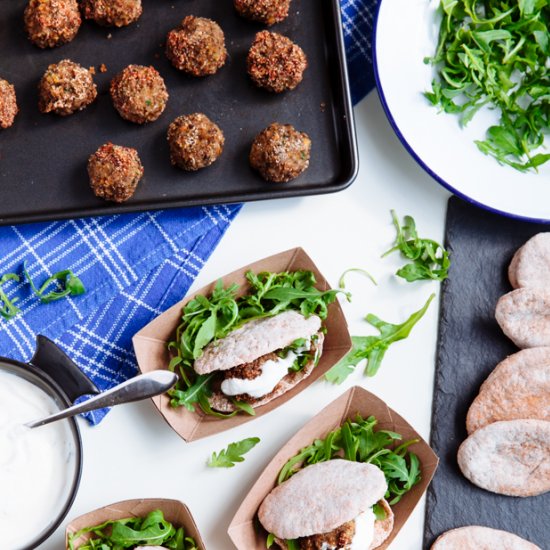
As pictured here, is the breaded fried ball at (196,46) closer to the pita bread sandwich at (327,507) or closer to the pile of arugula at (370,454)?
the pile of arugula at (370,454)

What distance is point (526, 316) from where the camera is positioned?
146 inches

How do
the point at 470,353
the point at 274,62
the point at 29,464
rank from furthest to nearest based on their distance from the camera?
the point at 470,353 → the point at 274,62 → the point at 29,464

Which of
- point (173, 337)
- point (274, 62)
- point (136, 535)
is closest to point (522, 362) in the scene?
point (173, 337)

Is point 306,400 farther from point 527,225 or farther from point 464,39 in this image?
point 464,39

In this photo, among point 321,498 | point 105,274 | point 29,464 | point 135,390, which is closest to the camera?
point 29,464

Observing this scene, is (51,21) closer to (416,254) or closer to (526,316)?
(416,254)

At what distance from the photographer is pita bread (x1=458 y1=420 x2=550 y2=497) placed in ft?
12.0

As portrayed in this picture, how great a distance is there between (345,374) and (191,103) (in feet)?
4.41

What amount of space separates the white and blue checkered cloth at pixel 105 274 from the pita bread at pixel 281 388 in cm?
39

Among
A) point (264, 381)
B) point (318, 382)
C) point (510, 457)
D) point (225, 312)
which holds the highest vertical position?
point (225, 312)

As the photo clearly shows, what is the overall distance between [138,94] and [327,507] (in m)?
1.83

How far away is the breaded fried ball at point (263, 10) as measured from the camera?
3.44 metres

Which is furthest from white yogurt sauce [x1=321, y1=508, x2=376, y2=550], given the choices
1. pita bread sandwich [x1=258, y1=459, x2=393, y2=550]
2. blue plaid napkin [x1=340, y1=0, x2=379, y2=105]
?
blue plaid napkin [x1=340, y1=0, x2=379, y2=105]

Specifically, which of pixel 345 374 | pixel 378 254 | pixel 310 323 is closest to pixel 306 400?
pixel 345 374
